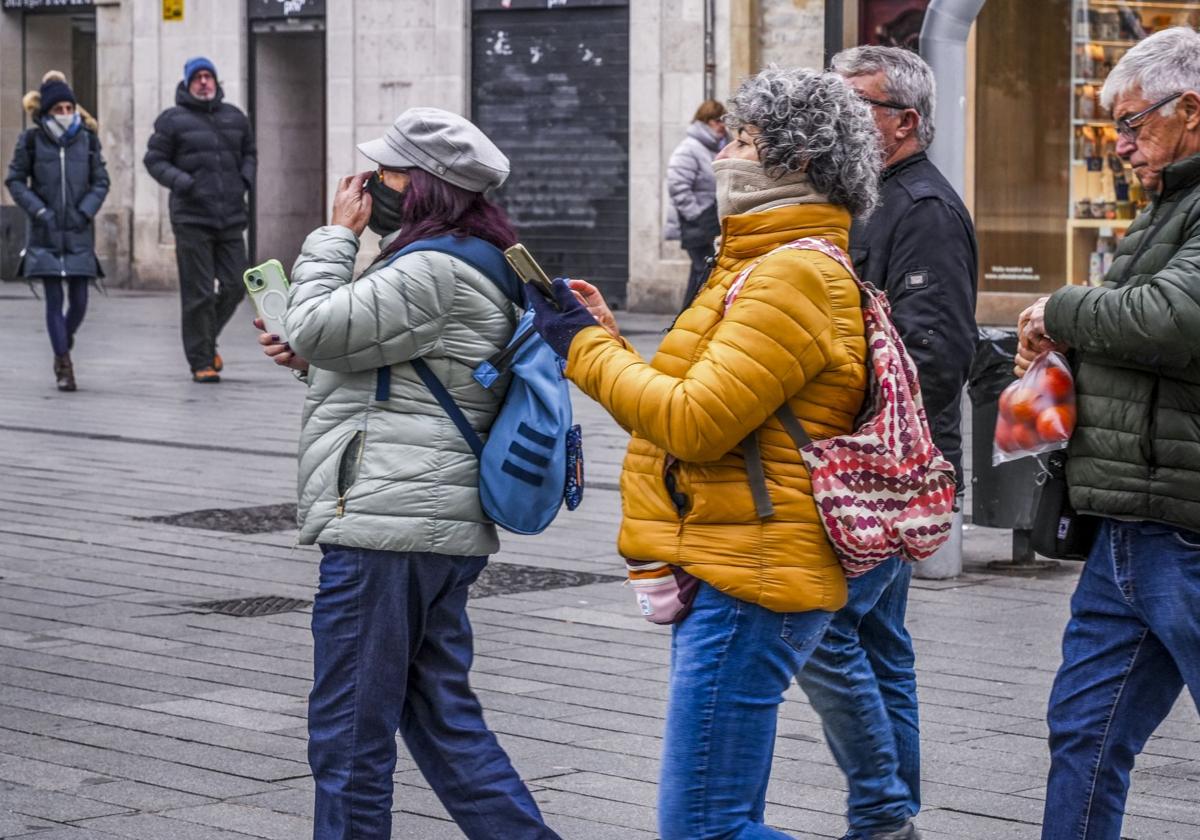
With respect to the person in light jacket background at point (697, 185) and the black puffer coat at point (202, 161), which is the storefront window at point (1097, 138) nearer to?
the person in light jacket background at point (697, 185)

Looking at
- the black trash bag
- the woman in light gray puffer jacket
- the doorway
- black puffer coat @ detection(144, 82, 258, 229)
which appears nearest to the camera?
the woman in light gray puffer jacket

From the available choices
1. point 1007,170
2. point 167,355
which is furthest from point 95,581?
point 1007,170

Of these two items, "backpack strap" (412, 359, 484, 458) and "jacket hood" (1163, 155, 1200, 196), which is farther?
"backpack strap" (412, 359, 484, 458)

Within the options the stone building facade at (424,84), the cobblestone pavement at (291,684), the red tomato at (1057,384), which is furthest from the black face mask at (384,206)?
the stone building facade at (424,84)

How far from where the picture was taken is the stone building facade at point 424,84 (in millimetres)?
21125

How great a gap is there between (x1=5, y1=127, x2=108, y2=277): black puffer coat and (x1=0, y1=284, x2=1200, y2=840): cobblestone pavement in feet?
12.6

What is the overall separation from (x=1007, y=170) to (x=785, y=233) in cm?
1642

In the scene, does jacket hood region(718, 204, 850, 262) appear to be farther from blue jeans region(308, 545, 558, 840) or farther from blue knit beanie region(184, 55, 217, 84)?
blue knit beanie region(184, 55, 217, 84)

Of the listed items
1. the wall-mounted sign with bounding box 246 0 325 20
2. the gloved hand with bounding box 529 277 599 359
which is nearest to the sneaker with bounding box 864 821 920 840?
the gloved hand with bounding box 529 277 599 359

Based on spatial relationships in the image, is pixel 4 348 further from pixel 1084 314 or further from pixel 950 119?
pixel 1084 314

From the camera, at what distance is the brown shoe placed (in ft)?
47.4

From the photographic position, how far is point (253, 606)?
760cm

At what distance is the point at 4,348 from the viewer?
58.3 feet

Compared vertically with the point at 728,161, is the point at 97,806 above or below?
below
